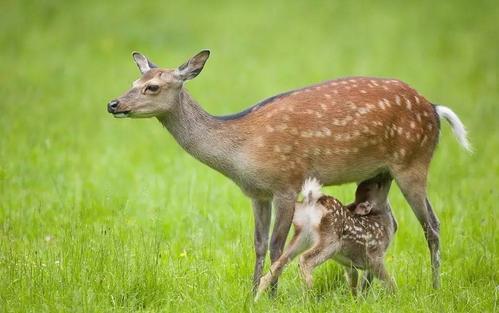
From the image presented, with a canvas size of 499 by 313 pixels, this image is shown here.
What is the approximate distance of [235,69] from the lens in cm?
1644

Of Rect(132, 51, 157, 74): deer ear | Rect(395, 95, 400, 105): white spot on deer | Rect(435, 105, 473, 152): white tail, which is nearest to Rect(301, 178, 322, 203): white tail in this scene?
Rect(395, 95, 400, 105): white spot on deer

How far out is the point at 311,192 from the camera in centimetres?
649

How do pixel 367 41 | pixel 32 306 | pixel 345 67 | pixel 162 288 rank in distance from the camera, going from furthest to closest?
pixel 367 41, pixel 345 67, pixel 162 288, pixel 32 306

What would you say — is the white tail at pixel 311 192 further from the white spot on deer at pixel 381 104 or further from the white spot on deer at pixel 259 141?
the white spot on deer at pixel 381 104

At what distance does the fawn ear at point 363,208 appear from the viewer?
23.0 ft

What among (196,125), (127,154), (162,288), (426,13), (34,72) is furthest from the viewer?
(426,13)

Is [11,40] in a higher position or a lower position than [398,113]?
higher

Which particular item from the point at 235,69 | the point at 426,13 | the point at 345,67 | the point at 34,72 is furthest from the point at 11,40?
the point at 426,13

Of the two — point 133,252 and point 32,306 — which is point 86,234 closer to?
point 133,252

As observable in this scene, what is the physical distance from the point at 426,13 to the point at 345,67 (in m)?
5.04

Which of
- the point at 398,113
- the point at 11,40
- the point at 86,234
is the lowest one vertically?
the point at 86,234

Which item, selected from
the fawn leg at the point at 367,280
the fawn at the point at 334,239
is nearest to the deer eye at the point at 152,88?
the fawn at the point at 334,239

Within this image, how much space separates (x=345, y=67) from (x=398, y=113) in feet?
30.5

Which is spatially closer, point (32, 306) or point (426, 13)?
point (32, 306)
